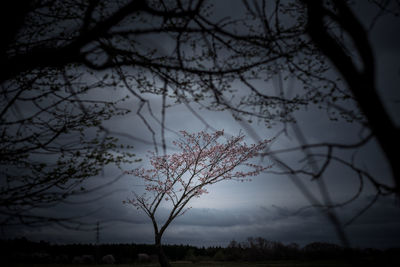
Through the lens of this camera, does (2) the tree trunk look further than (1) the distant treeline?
Yes

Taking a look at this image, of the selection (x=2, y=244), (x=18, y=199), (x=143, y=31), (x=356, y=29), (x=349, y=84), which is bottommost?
(x=2, y=244)

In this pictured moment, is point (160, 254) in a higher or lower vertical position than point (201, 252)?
higher

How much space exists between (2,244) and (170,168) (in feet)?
36.7

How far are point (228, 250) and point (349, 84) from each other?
23.4m

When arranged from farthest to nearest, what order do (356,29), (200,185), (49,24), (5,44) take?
(200,185) < (49,24) < (5,44) < (356,29)

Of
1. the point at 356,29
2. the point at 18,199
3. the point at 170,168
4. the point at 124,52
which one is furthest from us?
A: the point at 170,168

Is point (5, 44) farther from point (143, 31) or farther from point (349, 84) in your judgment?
point (349, 84)

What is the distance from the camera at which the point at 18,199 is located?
8.09 feet

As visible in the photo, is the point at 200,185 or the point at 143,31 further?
the point at 200,185

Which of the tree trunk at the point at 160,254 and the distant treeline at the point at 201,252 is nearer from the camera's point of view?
the distant treeline at the point at 201,252

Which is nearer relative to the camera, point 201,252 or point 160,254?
point 160,254

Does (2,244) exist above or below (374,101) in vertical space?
below

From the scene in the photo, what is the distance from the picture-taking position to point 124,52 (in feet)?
10.3

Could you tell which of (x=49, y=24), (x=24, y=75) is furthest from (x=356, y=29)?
(x=24, y=75)
